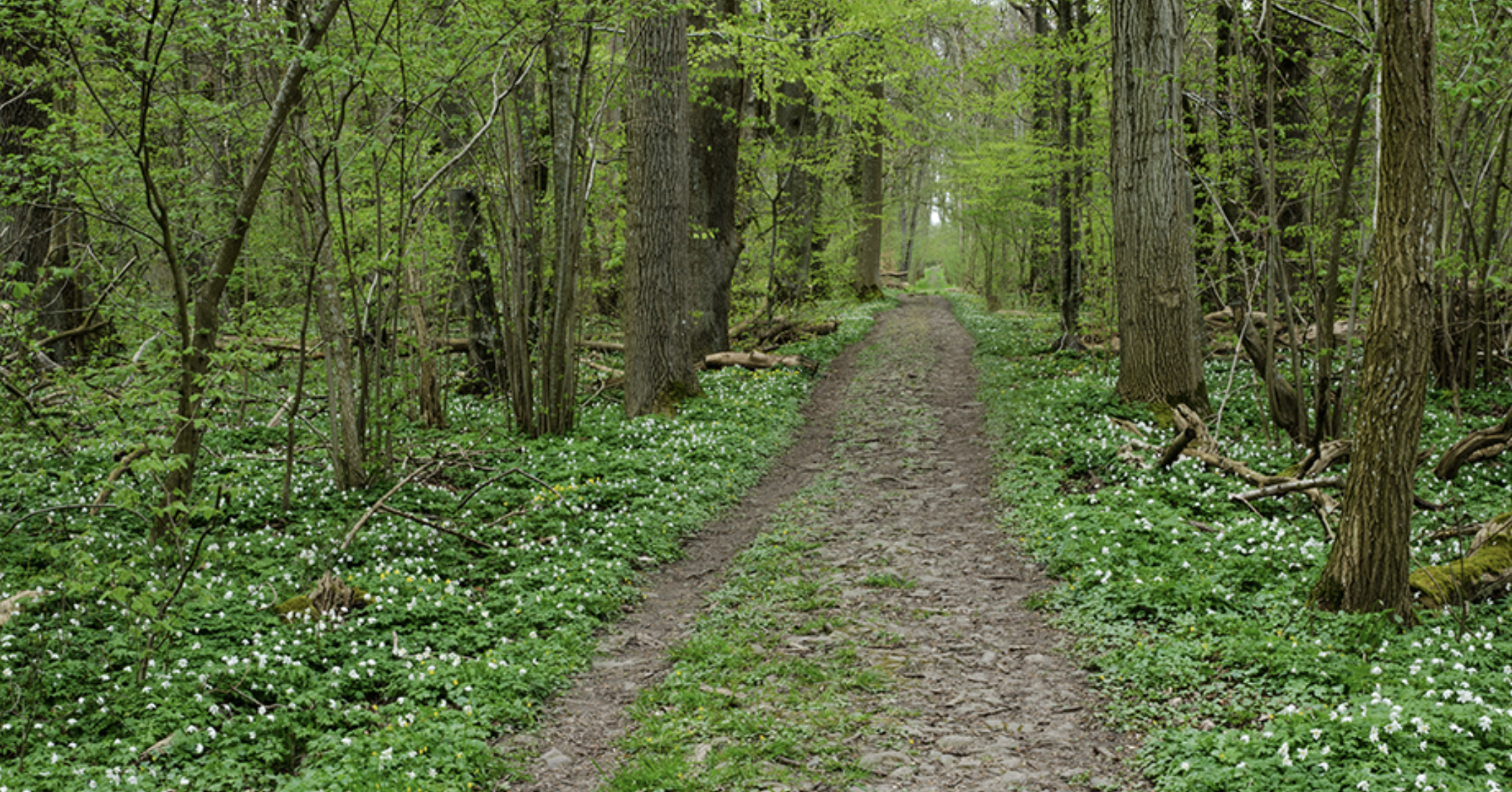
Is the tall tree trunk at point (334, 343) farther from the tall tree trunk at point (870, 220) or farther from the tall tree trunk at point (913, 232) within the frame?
the tall tree trunk at point (913, 232)

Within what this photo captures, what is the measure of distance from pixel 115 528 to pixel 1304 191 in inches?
643

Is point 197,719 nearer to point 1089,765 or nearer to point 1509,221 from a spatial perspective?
point 1089,765

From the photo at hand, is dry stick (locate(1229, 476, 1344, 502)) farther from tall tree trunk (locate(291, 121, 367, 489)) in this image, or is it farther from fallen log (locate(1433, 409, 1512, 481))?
tall tree trunk (locate(291, 121, 367, 489))

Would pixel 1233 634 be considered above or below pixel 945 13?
below

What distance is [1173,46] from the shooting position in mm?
11875

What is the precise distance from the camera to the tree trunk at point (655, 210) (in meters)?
12.8

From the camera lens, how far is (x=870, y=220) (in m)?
33.2

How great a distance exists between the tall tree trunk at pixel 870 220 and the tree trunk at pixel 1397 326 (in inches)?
940

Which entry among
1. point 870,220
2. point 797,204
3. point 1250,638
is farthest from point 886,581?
point 870,220

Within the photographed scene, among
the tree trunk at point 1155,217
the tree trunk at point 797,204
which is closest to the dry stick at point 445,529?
the tree trunk at point 1155,217

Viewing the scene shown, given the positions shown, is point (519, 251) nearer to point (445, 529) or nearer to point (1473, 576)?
point (445, 529)

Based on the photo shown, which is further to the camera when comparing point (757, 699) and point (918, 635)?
point (918, 635)

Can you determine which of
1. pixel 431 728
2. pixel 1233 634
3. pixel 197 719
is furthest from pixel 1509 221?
pixel 197 719

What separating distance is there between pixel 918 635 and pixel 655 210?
8255 mm
